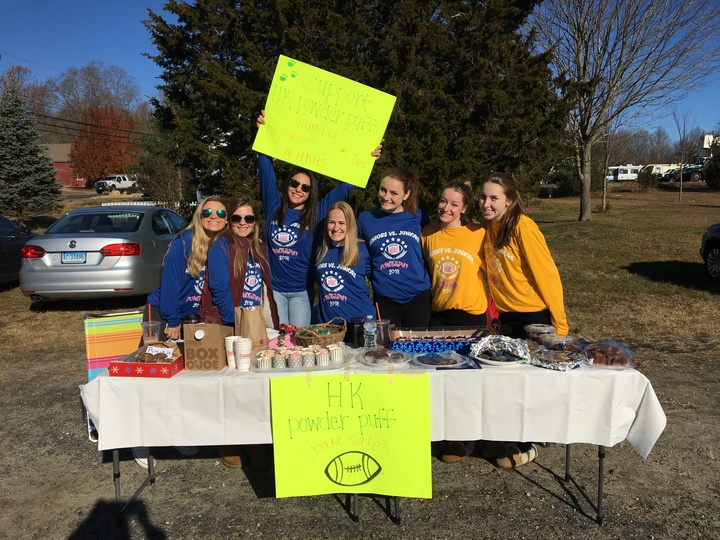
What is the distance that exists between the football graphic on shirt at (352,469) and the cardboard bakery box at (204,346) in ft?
2.62

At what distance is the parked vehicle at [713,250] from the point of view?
9750mm

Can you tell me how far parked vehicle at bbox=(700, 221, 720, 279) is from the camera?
9750 mm

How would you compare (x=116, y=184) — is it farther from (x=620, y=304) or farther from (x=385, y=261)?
(x=385, y=261)

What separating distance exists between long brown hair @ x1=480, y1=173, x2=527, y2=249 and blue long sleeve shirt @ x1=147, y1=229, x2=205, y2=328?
1.89 metres

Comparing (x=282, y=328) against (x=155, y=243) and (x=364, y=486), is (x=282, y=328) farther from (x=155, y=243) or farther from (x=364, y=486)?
(x=155, y=243)

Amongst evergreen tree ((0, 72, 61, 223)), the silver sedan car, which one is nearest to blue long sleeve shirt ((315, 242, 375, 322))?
the silver sedan car

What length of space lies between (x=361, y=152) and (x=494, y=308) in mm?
1425

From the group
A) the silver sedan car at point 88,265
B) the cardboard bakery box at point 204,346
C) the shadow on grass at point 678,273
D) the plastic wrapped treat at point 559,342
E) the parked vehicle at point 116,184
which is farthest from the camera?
the parked vehicle at point 116,184

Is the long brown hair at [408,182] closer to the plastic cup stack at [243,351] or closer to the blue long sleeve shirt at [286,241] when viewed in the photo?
the blue long sleeve shirt at [286,241]

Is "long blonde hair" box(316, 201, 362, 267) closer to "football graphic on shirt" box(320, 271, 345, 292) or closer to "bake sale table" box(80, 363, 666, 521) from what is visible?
"football graphic on shirt" box(320, 271, 345, 292)

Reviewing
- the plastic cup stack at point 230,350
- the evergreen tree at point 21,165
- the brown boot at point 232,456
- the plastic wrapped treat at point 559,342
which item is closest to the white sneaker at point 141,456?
the brown boot at point 232,456

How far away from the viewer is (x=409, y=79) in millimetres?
10305

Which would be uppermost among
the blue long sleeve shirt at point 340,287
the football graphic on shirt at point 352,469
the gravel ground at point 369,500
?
the blue long sleeve shirt at point 340,287

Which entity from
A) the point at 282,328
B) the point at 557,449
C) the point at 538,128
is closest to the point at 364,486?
the point at 282,328
